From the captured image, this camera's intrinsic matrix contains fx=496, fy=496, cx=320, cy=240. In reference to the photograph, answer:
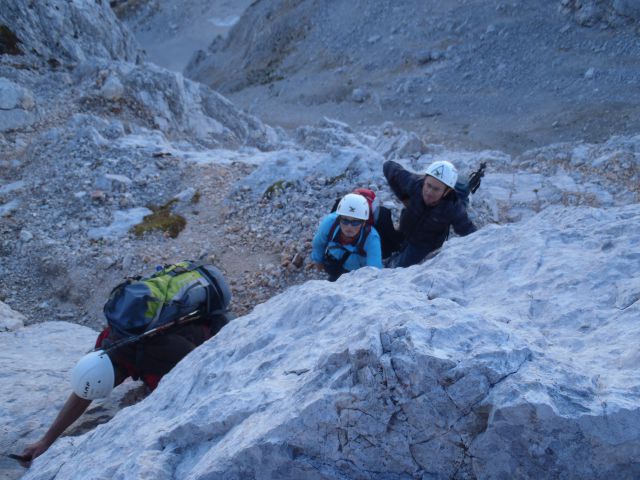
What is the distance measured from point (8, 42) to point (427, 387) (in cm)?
2421

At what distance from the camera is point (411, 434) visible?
272cm

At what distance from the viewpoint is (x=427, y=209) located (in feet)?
21.7

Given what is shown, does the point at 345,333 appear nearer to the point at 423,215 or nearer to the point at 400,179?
the point at 423,215

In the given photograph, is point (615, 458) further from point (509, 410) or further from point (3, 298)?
point (3, 298)

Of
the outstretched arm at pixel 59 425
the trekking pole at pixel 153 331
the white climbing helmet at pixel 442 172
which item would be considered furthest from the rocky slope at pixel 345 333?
the white climbing helmet at pixel 442 172

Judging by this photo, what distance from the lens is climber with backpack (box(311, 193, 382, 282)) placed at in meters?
6.25

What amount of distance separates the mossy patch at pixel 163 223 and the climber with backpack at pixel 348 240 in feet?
18.0

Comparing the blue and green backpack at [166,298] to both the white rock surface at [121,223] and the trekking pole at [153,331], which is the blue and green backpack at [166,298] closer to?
the trekking pole at [153,331]

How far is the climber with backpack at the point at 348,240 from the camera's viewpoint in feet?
20.5

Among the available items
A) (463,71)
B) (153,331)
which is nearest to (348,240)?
(153,331)

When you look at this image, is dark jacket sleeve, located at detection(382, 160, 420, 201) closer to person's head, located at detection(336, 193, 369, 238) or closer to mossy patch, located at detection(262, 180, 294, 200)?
person's head, located at detection(336, 193, 369, 238)

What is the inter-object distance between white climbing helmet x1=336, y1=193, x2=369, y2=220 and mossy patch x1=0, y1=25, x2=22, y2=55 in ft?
67.4

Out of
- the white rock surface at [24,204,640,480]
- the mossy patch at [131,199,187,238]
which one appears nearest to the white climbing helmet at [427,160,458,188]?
the white rock surface at [24,204,640,480]

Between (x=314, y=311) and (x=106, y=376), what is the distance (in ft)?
8.34
